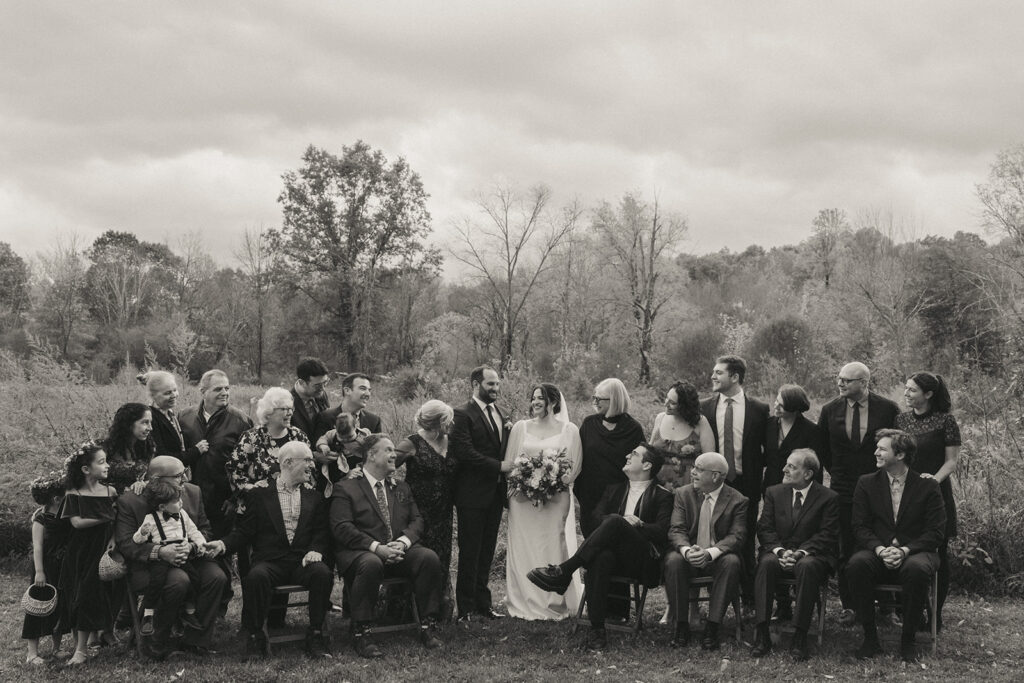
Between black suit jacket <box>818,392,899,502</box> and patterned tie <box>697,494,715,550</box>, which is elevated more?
black suit jacket <box>818,392,899,502</box>

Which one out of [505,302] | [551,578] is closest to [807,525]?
[551,578]

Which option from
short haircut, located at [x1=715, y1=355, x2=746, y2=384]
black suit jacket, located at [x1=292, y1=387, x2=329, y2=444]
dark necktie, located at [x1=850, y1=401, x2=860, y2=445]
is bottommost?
black suit jacket, located at [x1=292, y1=387, x2=329, y2=444]

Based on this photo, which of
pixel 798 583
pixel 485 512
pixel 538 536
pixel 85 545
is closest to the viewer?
pixel 798 583

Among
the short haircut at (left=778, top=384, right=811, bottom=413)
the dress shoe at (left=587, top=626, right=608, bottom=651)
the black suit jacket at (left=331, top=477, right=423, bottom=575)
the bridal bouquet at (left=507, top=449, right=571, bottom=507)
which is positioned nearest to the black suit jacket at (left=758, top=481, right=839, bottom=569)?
the short haircut at (left=778, top=384, right=811, bottom=413)

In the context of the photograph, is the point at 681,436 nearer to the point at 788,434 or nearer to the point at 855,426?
the point at 788,434

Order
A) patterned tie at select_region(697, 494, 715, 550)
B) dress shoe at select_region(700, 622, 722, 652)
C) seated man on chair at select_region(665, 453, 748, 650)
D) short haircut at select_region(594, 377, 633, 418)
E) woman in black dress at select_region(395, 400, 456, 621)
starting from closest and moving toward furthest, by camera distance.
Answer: dress shoe at select_region(700, 622, 722, 652)
seated man on chair at select_region(665, 453, 748, 650)
patterned tie at select_region(697, 494, 715, 550)
woman in black dress at select_region(395, 400, 456, 621)
short haircut at select_region(594, 377, 633, 418)

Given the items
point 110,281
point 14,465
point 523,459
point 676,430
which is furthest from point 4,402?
point 110,281

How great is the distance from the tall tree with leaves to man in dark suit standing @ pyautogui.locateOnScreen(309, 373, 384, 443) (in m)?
33.4

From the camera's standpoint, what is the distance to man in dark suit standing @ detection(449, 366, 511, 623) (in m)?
7.79

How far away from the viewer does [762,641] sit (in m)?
6.54

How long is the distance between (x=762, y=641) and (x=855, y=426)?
204 centimetres

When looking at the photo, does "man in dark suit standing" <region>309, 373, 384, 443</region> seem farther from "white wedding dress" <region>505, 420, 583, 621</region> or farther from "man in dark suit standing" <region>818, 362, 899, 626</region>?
"man in dark suit standing" <region>818, 362, 899, 626</region>

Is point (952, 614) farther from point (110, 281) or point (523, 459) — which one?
point (110, 281)

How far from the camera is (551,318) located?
1548 inches
